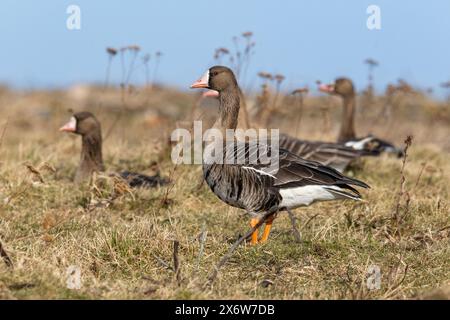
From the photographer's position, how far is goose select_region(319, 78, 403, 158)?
34.2 ft

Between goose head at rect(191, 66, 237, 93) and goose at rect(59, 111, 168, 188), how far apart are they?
5.15 feet

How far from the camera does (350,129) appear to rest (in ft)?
37.8

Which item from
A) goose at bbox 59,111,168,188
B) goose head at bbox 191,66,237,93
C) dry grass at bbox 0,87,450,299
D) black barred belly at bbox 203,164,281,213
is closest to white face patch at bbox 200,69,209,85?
goose head at bbox 191,66,237,93

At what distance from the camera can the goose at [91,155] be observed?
8.58 m

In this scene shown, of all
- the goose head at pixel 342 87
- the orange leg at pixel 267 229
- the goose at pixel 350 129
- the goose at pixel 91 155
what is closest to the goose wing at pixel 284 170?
the orange leg at pixel 267 229

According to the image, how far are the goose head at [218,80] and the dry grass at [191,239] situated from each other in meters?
0.92

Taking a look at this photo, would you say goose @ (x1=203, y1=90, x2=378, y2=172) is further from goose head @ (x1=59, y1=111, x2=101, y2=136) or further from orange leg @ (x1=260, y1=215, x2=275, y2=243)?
orange leg @ (x1=260, y1=215, x2=275, y2=243)

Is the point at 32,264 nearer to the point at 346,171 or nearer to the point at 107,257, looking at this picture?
the point at 107,257

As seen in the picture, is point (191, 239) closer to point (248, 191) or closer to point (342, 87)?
point (248, 191)

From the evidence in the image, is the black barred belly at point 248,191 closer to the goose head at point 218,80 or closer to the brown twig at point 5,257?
the goose head at point 218,80

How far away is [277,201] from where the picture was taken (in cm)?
649

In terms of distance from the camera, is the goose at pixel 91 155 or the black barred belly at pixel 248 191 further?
the goose at pixel 91 155

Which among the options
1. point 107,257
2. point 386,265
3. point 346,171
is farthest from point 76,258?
point 346,171
